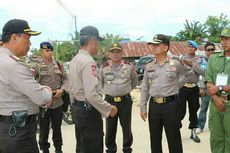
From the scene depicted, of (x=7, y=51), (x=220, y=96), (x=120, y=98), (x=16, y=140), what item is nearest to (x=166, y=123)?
(x=220, y=96)

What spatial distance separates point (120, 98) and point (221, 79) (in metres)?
1.81

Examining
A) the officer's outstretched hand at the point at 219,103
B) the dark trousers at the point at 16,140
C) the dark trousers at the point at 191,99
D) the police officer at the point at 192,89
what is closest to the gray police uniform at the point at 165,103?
the officer's outstretched hand at the point at 219,103

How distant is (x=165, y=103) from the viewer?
4.65 metres

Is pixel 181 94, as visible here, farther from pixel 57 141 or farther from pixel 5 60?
pixel 5 60

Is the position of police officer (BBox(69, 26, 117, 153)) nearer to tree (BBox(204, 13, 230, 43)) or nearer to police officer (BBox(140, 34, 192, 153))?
police officer (BBox(140, 34, 192, 153))

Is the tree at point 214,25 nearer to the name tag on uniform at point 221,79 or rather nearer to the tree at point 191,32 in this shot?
the tree at point 191,32

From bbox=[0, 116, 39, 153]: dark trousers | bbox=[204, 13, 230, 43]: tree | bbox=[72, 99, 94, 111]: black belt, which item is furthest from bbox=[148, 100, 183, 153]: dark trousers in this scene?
bbox=[204, 13, 230, 43]: tree

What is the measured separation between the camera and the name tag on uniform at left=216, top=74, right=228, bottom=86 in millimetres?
4375

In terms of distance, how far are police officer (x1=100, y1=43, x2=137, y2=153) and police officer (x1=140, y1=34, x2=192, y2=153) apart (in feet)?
2.82

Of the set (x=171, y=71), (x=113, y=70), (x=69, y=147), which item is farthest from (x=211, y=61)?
(x=69, y=147)

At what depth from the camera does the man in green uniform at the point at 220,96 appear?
434 cm

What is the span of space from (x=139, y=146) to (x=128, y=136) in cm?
81

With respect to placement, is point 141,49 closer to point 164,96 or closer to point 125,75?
point 125,75

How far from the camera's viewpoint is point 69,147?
6.52 m
